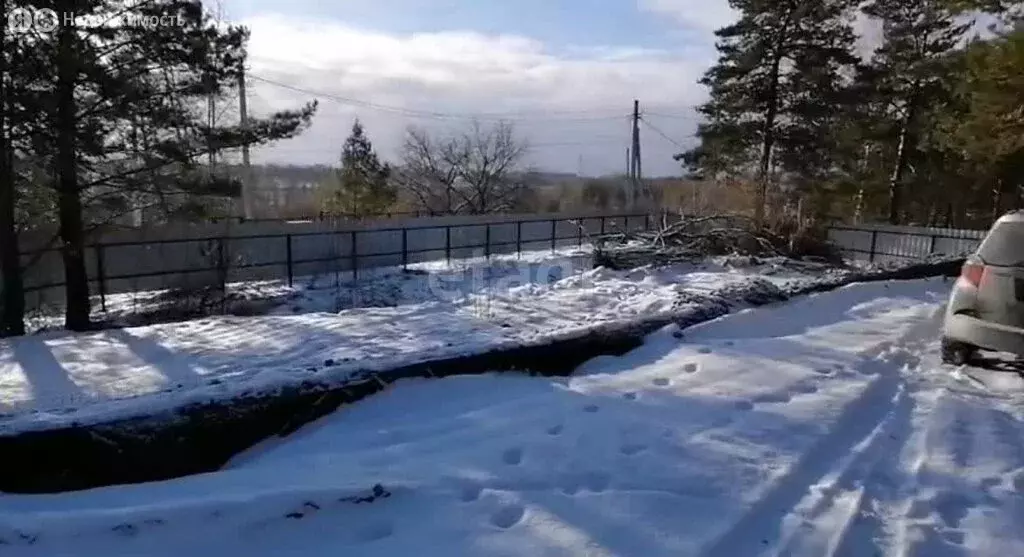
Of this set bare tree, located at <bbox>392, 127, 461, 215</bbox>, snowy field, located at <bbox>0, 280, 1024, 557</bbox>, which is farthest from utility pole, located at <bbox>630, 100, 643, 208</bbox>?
snowy field, located at <bbox>0, 280, 1024, 557</bbox>

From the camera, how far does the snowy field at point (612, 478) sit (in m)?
3.08

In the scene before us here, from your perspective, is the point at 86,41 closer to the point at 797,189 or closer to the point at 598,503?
the point at 598,503

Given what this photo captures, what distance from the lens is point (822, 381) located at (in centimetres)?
583

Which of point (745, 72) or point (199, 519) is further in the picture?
point (745, 72)

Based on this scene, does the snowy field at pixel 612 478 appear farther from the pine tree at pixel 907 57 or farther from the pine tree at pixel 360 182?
the pine tree at pixel 360 182

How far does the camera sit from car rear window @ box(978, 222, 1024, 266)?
239 inches

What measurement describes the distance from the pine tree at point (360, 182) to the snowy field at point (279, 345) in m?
29.7

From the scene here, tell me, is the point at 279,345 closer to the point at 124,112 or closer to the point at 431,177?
the point at 124,112

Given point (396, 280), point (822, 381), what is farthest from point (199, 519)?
point (396, 280)

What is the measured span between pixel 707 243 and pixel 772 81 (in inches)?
632

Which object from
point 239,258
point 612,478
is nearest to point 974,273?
point 612,478

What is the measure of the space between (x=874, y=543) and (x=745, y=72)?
29.4 m

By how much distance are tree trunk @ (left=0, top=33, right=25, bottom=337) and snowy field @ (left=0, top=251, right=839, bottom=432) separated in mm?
4034

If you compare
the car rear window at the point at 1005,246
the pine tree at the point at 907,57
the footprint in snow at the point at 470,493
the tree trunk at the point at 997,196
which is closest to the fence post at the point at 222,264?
the footprint in snow at the point at 470,493
